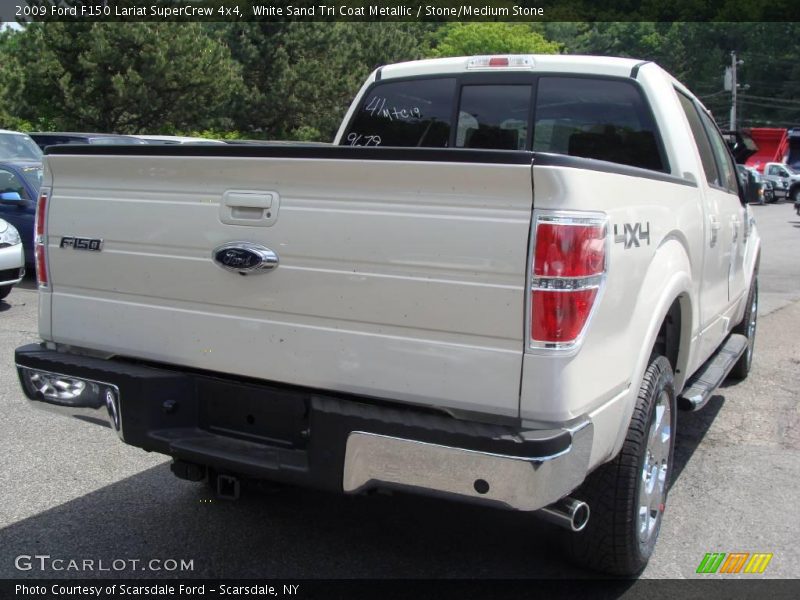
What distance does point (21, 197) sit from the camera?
36.2 ft

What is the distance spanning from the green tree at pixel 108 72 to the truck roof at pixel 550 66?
2220cm

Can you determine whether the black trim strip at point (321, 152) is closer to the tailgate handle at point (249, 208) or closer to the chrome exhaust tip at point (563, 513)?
the tailgate handle at point (249, 208)

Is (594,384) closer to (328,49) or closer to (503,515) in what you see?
(503,515)

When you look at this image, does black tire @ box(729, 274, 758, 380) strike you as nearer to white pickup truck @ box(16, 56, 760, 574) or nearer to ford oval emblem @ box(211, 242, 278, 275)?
white pickup truck @ box(16, 56, 760, 574)

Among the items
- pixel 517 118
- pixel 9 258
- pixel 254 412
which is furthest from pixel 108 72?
pixel 254 412

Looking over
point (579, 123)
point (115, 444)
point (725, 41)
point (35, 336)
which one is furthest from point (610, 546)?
point (725, 41)

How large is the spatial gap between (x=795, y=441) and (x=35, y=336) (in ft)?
20.8

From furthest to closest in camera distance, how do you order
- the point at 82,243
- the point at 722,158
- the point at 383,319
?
the point at 722,158 < the point at 82,243 < the point at 383,319

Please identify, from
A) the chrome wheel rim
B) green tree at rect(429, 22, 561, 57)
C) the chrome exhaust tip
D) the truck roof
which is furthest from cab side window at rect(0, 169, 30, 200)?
green tree at rect(429, 22, 561, 57)

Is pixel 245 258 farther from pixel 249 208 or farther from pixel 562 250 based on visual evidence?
pixel 562 250

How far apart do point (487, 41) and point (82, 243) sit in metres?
65.4

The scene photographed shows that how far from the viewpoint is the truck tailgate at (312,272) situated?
2.66 meters

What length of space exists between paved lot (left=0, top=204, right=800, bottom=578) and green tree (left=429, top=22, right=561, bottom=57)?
62.6 meters

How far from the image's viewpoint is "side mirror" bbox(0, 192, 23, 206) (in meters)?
10.8
